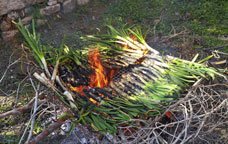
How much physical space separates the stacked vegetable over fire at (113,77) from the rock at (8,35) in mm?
1063

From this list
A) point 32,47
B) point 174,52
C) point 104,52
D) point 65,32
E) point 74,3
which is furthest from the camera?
point 74,3

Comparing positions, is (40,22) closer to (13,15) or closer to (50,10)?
(50,10)

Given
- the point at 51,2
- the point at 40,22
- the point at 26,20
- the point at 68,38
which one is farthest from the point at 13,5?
the point at 68,38

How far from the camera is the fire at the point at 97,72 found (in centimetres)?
315

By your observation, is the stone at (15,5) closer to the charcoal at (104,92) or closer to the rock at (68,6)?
the rock at (68,6)

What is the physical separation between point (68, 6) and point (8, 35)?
0.93m

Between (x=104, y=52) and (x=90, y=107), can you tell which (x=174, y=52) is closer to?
(x=104, y=52)

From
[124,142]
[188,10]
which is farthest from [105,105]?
[188,10]

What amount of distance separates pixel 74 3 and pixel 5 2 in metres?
1.01

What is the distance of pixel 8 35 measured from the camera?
421 centimetres

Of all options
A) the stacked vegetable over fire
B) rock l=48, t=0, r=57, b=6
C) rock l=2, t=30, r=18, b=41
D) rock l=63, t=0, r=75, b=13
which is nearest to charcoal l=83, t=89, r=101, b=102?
the stacked vegetable over fire

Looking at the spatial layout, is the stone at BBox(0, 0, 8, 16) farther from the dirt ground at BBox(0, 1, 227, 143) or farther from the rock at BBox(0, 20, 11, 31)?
the dirt ground at BBox(0, 1, 227, 143)

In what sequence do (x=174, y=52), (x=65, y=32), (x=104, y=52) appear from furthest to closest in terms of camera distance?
1. (x=65, y=32)
2. (x=174, y=52)
3. (x=104, y=52)

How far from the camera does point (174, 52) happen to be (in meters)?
4.04
